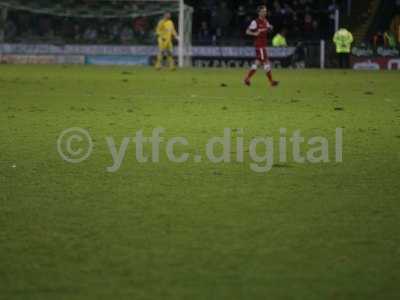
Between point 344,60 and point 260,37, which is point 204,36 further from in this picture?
point 260,37

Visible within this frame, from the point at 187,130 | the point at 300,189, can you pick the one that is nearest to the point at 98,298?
the point at 300,189

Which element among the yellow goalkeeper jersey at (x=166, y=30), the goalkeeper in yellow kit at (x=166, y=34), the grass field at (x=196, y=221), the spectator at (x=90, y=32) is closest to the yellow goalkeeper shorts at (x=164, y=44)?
the goalkeeper in yellow kit at (x=166, y=34)

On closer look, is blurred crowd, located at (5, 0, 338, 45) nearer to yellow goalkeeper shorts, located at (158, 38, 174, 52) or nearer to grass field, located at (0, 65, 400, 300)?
yellow goalkeeper shorts, located at (158, 38, 174, 52)

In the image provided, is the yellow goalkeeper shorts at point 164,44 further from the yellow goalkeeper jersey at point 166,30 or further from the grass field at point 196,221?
the grass field at point 196,221

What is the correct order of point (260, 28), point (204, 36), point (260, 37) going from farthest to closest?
point (204, 36) → point (260, 37) → point (260, 28)

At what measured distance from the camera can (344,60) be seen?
1473 inches

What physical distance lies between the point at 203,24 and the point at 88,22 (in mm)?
5033

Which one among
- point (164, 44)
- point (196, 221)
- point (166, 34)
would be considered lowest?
point (196, 221)

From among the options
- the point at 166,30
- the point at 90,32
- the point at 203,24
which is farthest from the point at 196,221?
the point at 203,24

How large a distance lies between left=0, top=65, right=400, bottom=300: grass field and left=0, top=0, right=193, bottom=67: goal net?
24241mm

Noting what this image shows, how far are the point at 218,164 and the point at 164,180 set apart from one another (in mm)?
1134

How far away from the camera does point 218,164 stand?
9078 millimetres

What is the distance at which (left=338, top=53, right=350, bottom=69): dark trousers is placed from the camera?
3719cm

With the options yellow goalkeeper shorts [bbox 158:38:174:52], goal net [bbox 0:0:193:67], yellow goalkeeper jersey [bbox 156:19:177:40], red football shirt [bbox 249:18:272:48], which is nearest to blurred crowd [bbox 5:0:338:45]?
goal net [bbox 0:0:193:67]
